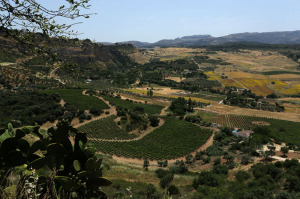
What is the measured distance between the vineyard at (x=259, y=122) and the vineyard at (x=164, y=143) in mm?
14276

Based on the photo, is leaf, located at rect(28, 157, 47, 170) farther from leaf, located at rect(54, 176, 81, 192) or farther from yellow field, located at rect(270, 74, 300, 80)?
yellow field, located at rect(270, 74, 300, 80)

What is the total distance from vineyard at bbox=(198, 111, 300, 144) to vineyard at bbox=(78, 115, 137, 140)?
27.9 meters

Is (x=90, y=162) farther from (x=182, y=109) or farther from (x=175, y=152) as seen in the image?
(x=182, y=109)

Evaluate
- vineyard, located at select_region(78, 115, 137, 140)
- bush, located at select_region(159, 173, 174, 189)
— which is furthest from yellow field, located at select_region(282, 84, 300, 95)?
bush, located at select_region(159, 173, 174, 189)

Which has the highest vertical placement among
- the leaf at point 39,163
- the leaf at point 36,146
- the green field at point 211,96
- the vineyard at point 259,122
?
the leaf at point 36,146

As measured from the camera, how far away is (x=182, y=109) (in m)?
68.1

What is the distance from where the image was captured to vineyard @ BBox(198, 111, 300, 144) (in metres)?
46.4

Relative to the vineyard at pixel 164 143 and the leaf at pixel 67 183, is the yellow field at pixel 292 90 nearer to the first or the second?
the vineyard at pixel 164 143

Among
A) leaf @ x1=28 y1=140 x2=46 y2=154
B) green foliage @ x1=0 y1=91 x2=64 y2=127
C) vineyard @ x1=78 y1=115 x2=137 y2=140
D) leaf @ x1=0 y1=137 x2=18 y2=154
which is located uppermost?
leaf @ x1=0 y1=137 x2=18 y2=154

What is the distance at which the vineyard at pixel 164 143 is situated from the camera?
33656 millimetres

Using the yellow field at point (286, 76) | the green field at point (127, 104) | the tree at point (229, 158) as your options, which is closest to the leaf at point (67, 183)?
the tree at point (229, 158)

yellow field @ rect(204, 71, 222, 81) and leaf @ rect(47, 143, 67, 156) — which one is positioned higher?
leaf @ rect(47, 143, 67, 156)

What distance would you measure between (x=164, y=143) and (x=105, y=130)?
1252 cm

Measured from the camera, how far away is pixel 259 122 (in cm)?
5731
